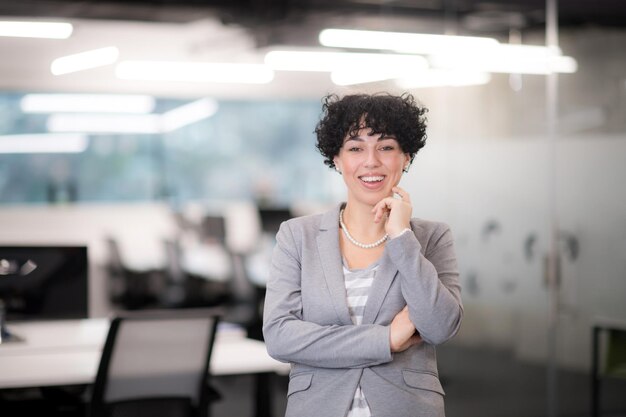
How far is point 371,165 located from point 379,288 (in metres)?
0.31

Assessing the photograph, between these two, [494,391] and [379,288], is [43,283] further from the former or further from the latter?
[494,391]

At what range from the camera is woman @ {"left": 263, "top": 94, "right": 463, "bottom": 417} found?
2.21m

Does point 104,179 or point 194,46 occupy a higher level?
point 194,46

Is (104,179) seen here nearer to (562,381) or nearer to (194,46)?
(194,46)

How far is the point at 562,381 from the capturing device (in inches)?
229

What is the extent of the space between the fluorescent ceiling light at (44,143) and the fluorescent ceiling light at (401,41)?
215 cm

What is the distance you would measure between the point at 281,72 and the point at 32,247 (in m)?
3.90

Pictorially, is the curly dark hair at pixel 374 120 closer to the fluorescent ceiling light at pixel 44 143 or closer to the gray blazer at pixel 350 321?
the gray blazer at pixel 350 321

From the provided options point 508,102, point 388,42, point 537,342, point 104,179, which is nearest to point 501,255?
point 537,342

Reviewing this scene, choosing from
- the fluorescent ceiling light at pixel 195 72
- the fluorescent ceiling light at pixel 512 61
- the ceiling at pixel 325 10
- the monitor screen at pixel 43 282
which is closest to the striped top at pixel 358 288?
the monitor screen at pixel 43 282

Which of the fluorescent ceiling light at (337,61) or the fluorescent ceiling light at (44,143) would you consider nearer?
the fluorescent ceiling light at (337,61)

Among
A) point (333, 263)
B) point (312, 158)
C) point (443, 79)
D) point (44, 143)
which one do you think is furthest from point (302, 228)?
point (312, 158)

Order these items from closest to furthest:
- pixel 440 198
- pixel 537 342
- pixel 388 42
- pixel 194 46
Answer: pixel 537 342 < pixel 440 198 < pixel 388 42 < pixel 194 46

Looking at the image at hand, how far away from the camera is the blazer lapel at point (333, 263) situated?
229cm
